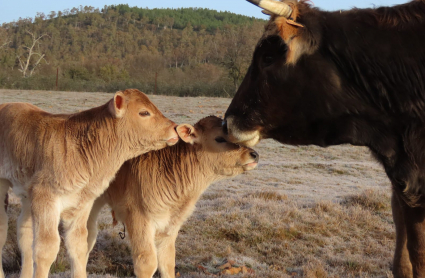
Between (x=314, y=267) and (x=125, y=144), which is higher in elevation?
(x=125, y=144)

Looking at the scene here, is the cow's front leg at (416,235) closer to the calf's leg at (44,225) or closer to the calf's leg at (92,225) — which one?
the calf's leg at (44,225)

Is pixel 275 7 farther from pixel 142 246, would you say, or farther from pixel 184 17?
pixel 184 17

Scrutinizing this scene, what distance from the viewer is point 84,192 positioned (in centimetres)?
506

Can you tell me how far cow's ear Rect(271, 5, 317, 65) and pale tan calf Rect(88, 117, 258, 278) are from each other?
243cm

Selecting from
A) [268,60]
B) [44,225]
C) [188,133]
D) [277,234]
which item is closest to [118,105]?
[188,133]

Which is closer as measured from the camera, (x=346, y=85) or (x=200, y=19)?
(x=346, y=85)

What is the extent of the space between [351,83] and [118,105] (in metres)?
2.65

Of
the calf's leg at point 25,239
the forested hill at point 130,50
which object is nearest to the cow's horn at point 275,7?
the calf's leg at point 25,239

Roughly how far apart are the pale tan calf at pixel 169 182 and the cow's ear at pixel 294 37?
Result: 2.43 metres

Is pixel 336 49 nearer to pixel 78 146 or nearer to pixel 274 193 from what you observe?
pixel 78 146

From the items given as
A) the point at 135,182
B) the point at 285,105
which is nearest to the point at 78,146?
the point at 135,182

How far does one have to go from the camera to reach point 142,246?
539cm

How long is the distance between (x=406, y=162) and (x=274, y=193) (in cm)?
713

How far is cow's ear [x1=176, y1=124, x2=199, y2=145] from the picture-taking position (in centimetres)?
547
